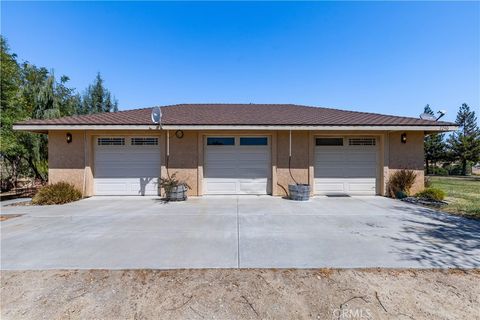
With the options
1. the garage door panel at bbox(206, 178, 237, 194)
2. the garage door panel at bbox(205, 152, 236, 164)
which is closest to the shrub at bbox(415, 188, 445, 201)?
the garage door panel at bbox(206, 178, 237, 194)

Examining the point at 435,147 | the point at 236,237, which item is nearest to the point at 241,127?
the point at 236,237

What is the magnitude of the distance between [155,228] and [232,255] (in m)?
2.28

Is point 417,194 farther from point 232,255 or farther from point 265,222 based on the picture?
point 232,255

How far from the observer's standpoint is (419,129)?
834 cm

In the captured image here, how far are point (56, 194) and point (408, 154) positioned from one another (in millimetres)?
13591

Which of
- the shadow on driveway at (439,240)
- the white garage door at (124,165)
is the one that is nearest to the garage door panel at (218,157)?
the white garage door at (124,165)

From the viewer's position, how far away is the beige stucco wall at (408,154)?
A: 29.1ft

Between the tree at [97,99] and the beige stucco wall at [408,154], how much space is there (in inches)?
906

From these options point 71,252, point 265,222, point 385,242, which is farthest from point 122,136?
point 385,242

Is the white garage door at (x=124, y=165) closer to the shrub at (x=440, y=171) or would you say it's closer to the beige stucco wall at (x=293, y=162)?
the beige stucco wall at (x=293, y=162)

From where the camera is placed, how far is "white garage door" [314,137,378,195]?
29.9ft

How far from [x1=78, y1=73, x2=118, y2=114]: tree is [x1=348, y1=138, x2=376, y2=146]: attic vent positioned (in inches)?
844

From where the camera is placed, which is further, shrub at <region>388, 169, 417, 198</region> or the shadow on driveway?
shrub at <region>388, 169, 417, 198</region>

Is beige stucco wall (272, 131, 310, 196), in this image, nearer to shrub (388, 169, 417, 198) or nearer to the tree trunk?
shrub (388, 169, 417, 198)
